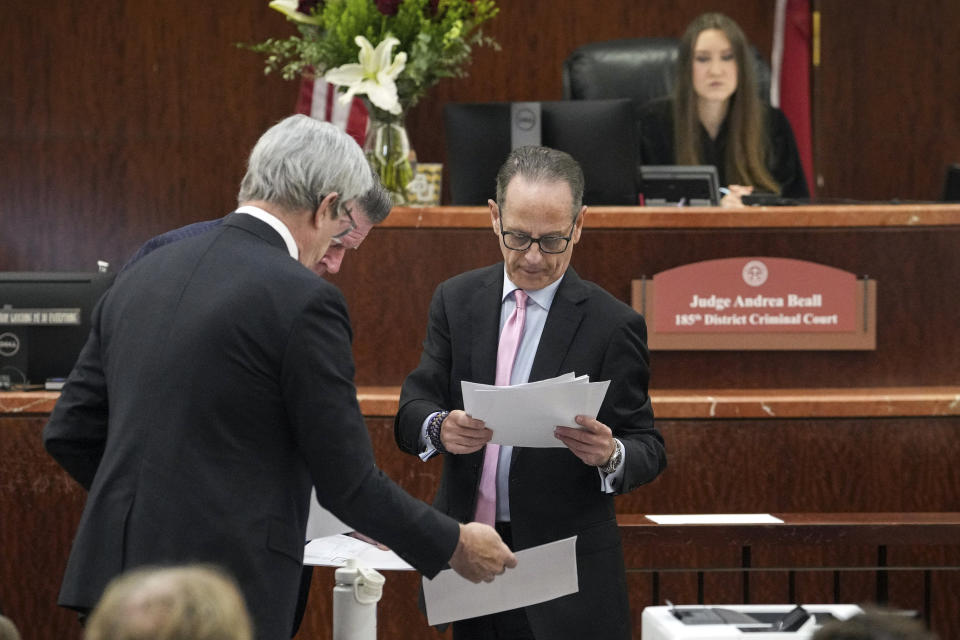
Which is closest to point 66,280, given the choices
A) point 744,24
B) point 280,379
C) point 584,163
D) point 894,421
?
point 584,163

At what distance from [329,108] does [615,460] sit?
3.08 metres

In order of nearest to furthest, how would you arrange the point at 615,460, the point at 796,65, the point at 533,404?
1. the point at 533,404
2. the point at 615,460
3. the point at 796,65

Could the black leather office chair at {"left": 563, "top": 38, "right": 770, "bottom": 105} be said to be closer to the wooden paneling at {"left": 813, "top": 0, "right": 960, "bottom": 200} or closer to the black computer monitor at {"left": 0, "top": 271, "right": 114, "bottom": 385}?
the wooden paneling at {"left": 813, "top": 0, "right": 960, "bottom": 200}

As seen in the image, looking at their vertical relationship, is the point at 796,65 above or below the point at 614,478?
above

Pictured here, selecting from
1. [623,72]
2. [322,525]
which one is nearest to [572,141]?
[623,72]

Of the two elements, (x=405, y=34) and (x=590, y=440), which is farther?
(x=405, y=34)

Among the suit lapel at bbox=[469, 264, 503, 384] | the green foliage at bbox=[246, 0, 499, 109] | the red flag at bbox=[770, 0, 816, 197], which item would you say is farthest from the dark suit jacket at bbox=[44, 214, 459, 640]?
the red flag at bbox=[770, 0, 816, 197]

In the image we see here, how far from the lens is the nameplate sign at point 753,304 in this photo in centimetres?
353

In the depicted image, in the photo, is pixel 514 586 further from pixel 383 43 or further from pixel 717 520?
pixel 383 43

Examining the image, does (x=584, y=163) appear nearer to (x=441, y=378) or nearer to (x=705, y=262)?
(x=705, y=262)

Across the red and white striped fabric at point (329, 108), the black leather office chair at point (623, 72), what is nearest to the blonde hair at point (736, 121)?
the black leather office chair at point (623, 72)

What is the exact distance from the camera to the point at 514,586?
2.31 m

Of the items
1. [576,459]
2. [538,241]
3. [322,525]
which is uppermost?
[538,241]

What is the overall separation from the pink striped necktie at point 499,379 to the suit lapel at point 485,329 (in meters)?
0.01
